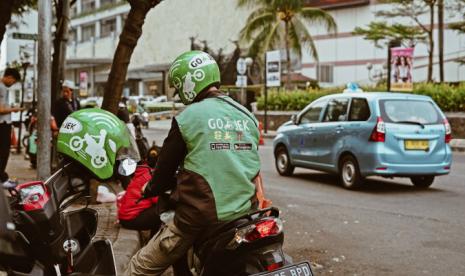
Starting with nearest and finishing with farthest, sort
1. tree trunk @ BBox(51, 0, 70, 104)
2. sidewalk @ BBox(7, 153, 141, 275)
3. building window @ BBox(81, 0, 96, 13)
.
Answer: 1. sidewalk @ BBox(7, 153, 141, 275)
2. tree trunk @ BBox(51, 0, 70, 104)
3. building window @ BBox(81, 0, 96, 13)

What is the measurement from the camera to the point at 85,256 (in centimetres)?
338

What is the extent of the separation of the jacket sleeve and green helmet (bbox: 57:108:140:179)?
0.95 feet

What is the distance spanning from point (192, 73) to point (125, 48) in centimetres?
567

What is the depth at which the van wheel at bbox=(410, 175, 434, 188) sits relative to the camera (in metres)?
12.2

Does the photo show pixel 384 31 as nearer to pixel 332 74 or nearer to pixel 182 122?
pixel 332 74

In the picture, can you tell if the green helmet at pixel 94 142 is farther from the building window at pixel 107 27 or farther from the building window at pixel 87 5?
the building window at pixel 87 5

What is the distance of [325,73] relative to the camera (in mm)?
54406

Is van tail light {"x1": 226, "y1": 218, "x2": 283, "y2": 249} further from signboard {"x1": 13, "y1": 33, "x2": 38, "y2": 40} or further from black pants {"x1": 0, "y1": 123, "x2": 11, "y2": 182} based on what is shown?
signboard {"x1": 13, "y1": 33, "x2": 38, "y2": 40}

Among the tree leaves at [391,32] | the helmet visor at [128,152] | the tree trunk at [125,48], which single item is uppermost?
the tree leaves at [391,32]

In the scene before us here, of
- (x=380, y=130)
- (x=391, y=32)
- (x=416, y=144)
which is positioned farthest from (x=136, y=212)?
(x=391, y=32)

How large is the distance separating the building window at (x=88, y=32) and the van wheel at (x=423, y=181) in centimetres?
7827

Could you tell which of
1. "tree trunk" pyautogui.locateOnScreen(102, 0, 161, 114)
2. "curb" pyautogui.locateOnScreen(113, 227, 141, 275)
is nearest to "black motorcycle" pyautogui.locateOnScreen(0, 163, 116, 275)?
"curb" pyautogui.locateOnScreen(113, 227, 141, 275)

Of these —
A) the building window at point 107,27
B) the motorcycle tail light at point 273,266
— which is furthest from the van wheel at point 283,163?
the building window at point 107,27

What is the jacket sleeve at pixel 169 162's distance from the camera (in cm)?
353
